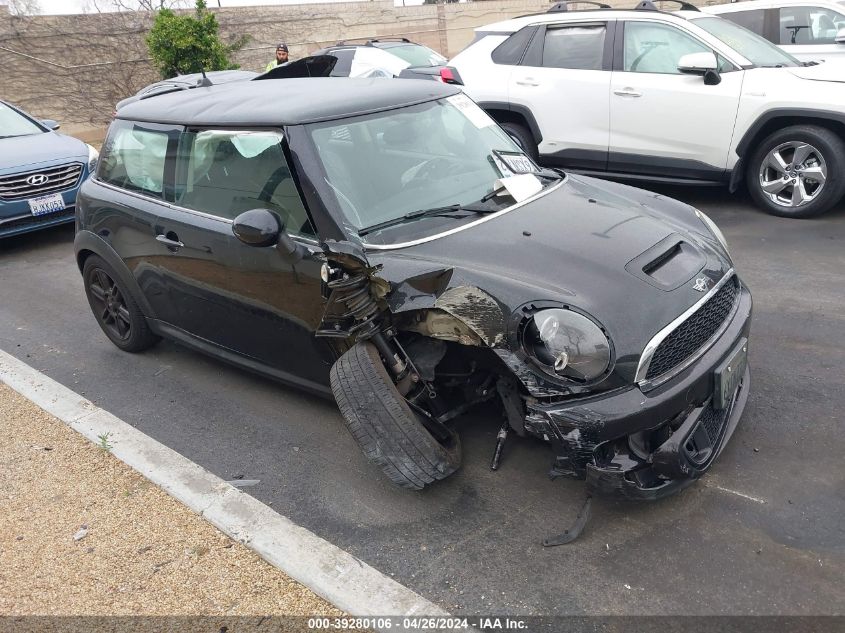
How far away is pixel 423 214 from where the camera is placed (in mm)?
3580

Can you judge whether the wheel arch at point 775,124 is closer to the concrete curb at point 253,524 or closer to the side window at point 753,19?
the side window at point 753,19

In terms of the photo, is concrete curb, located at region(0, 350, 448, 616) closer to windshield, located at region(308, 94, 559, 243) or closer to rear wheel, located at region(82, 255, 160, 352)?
rear wheel, located at region(82, 255, 160, 352)

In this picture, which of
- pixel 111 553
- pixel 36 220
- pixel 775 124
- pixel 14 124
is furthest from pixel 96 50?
pixel 111 553

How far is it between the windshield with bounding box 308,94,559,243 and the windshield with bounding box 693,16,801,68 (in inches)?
147

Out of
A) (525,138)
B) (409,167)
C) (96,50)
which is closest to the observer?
(409,167)

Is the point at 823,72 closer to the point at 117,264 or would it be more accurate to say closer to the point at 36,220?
the point at 117,264

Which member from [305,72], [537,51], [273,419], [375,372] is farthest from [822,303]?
[305,72]

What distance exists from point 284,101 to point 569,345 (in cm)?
212

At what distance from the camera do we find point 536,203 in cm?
376

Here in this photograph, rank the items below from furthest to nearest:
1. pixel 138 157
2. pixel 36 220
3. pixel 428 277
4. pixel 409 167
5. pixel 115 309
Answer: pixel 36 220, pixel 115 309, pixel 138 157, pixel 409 167, pixel 428 277

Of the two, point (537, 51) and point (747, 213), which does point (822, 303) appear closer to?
point (747, 213)

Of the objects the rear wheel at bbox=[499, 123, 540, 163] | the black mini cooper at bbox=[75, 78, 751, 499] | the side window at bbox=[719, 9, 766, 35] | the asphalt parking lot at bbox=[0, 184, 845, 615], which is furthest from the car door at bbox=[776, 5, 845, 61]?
the black mini cooper at bbox=[75, 78, 751, 499]

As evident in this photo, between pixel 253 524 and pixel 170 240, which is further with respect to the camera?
pixel 170 240

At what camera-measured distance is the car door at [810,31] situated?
28.5 feet
